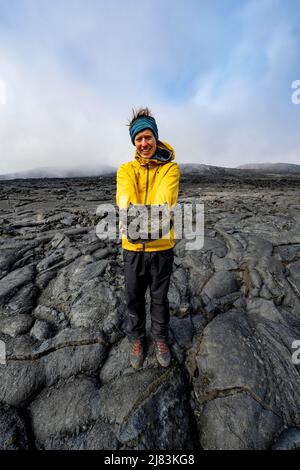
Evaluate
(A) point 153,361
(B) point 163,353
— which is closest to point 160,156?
(B) point 163,353

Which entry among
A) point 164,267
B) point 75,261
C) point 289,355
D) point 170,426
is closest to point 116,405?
point 170,426

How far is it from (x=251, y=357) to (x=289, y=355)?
78 centimetres

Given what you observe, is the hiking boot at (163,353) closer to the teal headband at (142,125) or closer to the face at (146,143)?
the face at (146,143)

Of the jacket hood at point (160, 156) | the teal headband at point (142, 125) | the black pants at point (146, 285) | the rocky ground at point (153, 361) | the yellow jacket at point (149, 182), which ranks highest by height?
the teal headband at point (142, 125)

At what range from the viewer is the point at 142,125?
3080 mm

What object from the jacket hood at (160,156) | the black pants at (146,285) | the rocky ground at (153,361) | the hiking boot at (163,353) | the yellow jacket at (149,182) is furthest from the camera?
the hiking boot at (163,353)

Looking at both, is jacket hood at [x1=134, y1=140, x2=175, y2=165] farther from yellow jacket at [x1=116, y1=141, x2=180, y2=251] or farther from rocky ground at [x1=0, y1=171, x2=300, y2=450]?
rocky ground at [x1=0, y1=171, x2=300, y2=450]

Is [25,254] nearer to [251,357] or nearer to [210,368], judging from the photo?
[210,368]

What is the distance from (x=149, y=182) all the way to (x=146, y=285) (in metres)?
1.63

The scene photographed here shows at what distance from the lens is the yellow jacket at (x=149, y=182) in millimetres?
3076

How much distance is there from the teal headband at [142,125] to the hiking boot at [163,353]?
3.34 metres

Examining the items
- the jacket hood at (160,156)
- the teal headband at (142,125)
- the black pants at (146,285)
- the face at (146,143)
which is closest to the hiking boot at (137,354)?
the black pants at (146,285)

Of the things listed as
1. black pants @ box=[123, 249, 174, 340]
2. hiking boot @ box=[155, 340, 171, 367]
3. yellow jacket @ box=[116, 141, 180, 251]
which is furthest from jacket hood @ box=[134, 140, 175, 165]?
hiking boot @ box=[155, 340, 171, 367]
